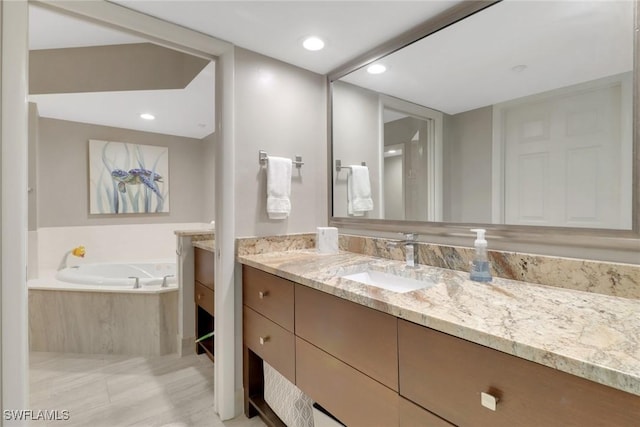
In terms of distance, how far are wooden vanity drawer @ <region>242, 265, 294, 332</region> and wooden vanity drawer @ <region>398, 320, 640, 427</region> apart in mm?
600

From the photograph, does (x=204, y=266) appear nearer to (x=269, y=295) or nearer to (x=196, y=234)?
(x=196, y=234)

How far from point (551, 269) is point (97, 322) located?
118 inches

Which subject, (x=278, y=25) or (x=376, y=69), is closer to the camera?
(x=278, y=25)

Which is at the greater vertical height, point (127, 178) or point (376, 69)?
point (376, 69)

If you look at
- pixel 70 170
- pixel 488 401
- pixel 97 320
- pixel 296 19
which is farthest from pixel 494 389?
pixel 70 170

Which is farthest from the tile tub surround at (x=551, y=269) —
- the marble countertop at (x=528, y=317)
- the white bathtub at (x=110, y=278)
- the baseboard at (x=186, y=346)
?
the white bathtub at (x=110, y=278)

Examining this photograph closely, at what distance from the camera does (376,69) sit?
1741mm

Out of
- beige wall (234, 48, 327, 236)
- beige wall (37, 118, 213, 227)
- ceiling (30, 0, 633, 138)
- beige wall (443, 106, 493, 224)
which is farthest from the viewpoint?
beige wall (37, 118, 213, 227)

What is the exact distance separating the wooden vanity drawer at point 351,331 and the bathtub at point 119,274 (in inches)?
73.7

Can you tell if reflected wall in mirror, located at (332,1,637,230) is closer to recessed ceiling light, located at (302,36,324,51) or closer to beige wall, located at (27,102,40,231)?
recessed ceiling light, located at (302,36,324,51)

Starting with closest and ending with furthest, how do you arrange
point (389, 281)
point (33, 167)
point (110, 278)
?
1. point (389, 281)
2. point (110, 278)
3. point (33, 167)

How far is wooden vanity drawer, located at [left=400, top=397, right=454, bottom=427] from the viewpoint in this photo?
2.57 feet

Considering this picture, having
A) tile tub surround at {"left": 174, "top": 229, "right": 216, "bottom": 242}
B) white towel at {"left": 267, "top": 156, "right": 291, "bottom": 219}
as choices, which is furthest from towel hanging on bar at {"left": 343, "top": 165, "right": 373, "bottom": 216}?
tile tub surround at {"left": 174, "top": 229, "right": 216, "bottom": 242}

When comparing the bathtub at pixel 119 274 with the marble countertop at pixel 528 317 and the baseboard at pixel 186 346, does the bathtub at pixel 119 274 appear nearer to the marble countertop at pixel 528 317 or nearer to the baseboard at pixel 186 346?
the baseboard at pixel 186 346
